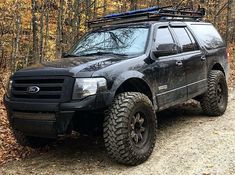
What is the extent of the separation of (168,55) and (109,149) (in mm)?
2296

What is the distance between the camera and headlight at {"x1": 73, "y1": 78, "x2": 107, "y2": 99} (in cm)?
494

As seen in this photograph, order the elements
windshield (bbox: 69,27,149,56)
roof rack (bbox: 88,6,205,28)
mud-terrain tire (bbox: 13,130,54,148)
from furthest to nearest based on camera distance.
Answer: roof rack (bbox: 88,6,205,28) → windshield (bbox: 69,27,149,56) → mud-terrain tire (bbox: 13,130,54,148)

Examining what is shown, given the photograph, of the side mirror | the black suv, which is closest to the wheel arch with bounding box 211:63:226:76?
the black suv

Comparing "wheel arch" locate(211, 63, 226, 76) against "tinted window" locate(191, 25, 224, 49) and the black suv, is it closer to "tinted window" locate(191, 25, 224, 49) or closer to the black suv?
"tinted window" locate(191, 25, 224, 49)

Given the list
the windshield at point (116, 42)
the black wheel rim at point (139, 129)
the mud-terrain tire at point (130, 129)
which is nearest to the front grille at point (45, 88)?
the mud-terrain tire at point (130, 129)

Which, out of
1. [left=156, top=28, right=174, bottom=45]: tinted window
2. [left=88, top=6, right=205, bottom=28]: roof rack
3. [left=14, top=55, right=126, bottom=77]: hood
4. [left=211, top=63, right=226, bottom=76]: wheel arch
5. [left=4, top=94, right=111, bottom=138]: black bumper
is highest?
[left=88, top=6, right=205, bottom=28]: roof rack

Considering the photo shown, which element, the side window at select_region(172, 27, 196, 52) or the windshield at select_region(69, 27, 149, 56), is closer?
the windshield at select_region(69, 27, 149, 56)

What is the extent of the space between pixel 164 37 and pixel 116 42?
3.08ft

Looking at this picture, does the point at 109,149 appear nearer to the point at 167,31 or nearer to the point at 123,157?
the point at 123,157

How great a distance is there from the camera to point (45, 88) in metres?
5.10

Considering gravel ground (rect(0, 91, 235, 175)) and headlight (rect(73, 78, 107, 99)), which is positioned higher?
headlight (rect(73, 78, 107, 99))

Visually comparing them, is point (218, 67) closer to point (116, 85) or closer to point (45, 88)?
point (116, 85)

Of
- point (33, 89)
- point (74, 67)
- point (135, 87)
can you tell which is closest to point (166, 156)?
point (135, 87)

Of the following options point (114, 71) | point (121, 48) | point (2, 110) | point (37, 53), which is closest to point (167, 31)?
point (121, 48)
